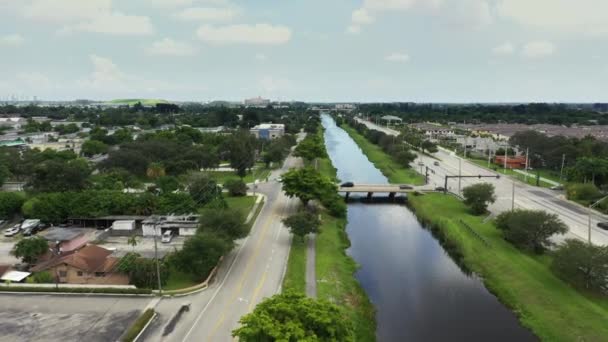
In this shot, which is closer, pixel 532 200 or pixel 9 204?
pixel 9 204

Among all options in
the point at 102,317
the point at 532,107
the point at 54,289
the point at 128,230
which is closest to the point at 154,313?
the point at 102,317

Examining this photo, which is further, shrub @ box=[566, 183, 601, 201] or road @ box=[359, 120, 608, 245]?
shrub @ box=[566, 183, 601, 201]

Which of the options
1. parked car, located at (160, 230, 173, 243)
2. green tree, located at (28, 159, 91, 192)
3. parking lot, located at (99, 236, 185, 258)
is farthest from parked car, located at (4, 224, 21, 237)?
parked car, located at (160, 230, 173, 243)

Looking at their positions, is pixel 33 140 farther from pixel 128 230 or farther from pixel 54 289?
pixel 54 289

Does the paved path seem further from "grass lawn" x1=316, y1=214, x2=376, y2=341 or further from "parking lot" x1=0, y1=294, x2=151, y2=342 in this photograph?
"parking lot" x1=0, y1=294, x2=151, y2=342

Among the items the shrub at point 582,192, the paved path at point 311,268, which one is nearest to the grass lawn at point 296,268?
the paved path at point 311,268

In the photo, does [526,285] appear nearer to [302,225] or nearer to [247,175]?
[302,225]

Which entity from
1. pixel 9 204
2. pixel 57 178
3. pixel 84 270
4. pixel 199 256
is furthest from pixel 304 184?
pixel 9 204
